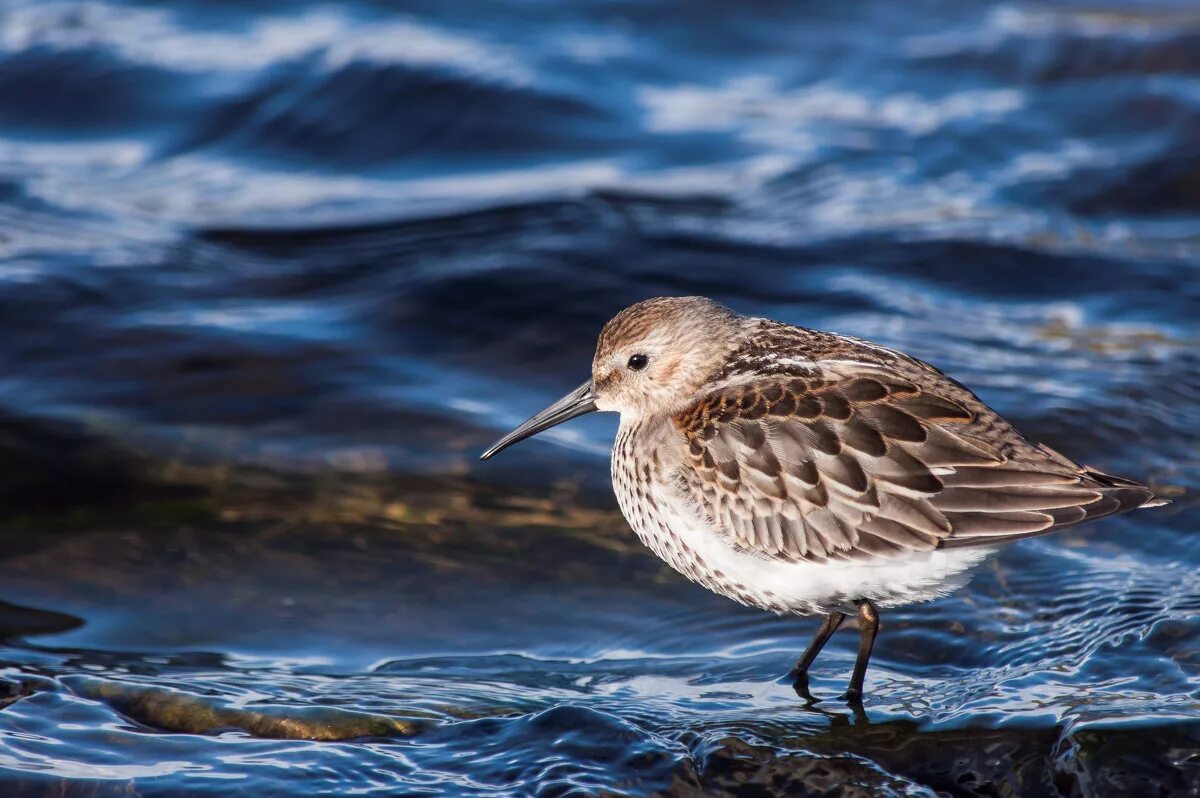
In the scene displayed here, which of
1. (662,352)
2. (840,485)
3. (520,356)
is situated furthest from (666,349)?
(520,356)

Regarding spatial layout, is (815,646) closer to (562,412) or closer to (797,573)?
(797,573)

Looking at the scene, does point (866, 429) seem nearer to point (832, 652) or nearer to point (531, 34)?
point (832, 652)

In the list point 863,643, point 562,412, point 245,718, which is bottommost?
point 245,718

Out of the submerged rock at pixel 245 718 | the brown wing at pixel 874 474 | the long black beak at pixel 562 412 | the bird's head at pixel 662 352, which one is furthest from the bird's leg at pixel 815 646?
the submerged rock at pixel 245 718

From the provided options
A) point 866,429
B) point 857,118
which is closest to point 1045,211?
point 857,118

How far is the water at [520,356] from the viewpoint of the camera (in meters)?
5.84

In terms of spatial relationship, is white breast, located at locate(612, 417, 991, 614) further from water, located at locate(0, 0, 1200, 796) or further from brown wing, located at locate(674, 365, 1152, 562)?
water, located at locate(0, 0, 1200, 796)

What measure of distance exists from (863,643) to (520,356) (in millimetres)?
4209

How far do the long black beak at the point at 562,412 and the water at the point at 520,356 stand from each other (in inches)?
33.7

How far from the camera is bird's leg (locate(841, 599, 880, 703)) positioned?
6.13 m

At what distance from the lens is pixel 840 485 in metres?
5.85

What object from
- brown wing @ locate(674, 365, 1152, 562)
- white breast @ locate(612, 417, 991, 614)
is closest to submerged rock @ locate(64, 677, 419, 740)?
white breast @ locate(612, 417, 991, 614)

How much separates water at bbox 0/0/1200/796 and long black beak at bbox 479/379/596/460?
86 cm

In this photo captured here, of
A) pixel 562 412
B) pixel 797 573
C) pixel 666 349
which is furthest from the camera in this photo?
pixel 562 412
